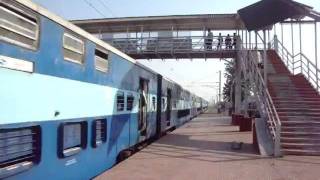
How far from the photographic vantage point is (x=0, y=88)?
5.31m

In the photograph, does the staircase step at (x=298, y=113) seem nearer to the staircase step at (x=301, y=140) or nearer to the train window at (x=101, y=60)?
the staircase step at (x=301, y=140)

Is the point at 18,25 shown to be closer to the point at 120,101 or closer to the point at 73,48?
the point at 73,48

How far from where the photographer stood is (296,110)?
16.7 meters

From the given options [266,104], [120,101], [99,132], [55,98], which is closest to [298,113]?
[266,104]

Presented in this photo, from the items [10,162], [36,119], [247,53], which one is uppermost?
[247,53]

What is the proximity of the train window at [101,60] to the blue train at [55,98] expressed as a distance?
0.07ft

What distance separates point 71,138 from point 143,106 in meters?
7.15

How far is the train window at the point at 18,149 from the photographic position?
18.1 ft

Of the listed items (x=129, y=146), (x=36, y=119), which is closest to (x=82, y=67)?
(x=36, y=119)

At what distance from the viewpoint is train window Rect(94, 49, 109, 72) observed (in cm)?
921

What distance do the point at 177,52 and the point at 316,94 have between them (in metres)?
15.4

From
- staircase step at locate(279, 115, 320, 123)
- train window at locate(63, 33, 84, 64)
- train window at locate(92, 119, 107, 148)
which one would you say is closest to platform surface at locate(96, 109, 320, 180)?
train window at locate(92, 119, 107, 148)

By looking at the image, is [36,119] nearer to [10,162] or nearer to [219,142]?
[10,162]

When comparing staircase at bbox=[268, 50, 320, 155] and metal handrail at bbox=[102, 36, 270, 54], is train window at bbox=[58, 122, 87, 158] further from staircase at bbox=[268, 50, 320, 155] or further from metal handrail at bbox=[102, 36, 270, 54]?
metal handrail at bbox=[102, 36, 270, 54]
